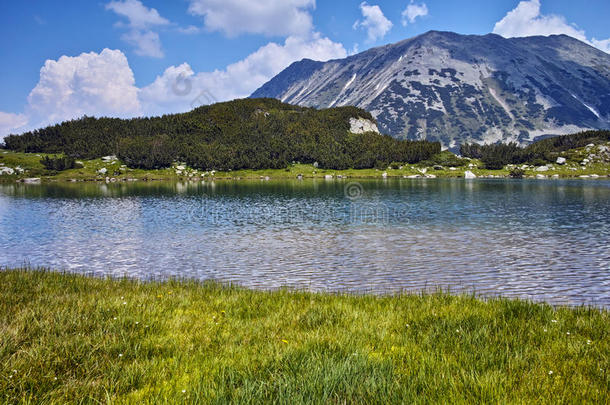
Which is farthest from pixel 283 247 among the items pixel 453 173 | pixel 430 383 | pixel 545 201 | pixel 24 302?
pixel 453 173

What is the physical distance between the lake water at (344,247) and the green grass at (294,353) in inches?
259

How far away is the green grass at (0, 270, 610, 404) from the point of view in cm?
516

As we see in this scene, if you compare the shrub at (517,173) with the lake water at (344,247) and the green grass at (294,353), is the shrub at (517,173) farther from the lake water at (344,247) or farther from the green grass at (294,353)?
the green grass at (294,353)

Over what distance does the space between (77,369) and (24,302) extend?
5.77m

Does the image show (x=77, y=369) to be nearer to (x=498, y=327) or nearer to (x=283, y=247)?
(x=498, y=327)

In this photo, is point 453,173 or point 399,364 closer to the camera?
point 399,364

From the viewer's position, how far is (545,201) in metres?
69.4

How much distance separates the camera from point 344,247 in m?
32.8

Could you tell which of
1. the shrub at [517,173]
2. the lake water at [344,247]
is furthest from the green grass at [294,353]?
the shrub at [517,173]

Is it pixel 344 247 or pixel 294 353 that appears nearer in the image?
pixel 294 353

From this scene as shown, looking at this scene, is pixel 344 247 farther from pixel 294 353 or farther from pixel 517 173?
pixel 517 173

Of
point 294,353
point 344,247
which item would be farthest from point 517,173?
point 294,353

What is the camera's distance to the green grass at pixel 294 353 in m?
5.16

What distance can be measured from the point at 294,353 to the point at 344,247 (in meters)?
26.5
